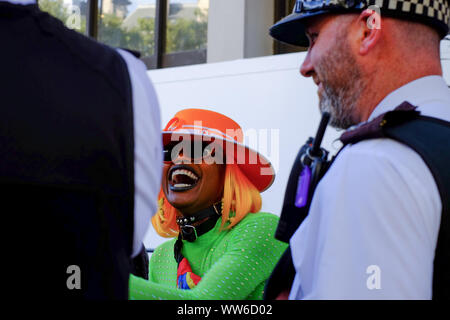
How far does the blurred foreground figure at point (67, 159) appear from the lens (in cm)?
93

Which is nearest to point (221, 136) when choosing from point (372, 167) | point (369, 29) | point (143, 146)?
point (369, 29)

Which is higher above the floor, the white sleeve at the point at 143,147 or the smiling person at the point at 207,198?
the white sleeve at the point at 143,147

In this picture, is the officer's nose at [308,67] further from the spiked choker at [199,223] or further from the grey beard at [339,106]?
the spiked choker at [199,223]

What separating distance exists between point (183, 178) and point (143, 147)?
171cm

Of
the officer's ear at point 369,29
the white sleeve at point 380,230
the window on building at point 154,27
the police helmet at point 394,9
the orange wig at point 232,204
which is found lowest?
the orange wig at point 232,204

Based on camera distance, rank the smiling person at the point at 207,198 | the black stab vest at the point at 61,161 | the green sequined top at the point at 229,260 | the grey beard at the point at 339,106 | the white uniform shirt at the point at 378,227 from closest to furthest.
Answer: the black stab vest at the point at 61,161 → the white uniform shirt at the point at 378,227 → the grey beard at the point at 339,106 → the green sequined top at the point at 229,260 → the smiling person at the point at 207,198

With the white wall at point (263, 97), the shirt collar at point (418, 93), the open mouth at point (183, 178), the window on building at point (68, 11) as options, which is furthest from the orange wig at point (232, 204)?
the shirt collar at point (418, 93)

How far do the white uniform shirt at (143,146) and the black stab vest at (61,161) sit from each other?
0.6 inches

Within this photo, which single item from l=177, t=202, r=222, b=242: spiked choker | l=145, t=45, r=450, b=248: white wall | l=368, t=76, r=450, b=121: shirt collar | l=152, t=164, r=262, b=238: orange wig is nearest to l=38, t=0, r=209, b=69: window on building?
l=145, t=45, r=450, b=248: white wall

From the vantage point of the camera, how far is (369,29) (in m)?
1.45

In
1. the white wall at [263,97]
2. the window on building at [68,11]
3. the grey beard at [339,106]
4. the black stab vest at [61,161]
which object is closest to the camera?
the black stab vest at [61,161]

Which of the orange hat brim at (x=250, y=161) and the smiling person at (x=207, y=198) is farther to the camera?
the orange hat brim at (x=250, y=161)
